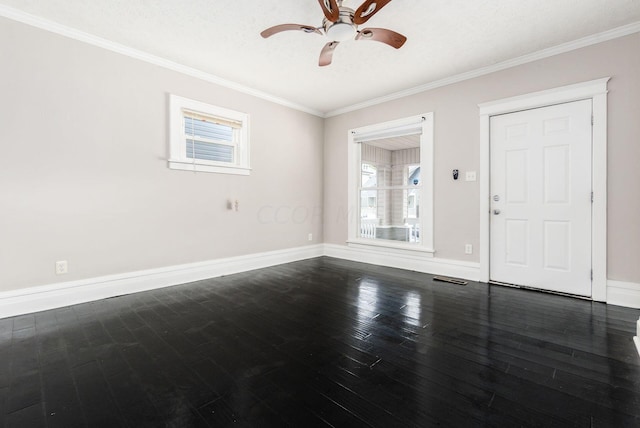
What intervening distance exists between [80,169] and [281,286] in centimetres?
242

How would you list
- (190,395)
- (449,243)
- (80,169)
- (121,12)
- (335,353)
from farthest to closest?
(449,243)
(80,169)
(121,12)
(335,353)
(190,395)

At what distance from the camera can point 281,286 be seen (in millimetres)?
3469

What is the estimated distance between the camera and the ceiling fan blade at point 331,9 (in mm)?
2105

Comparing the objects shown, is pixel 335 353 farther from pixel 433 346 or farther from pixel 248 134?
pixel 248 134

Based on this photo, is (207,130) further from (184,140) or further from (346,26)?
(346,26)

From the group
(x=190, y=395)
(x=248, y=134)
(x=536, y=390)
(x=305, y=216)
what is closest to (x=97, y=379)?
(x=190, y=395)

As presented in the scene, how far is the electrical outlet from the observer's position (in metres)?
2.77

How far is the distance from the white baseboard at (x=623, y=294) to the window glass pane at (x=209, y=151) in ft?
15.2

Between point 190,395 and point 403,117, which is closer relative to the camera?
point 190,395

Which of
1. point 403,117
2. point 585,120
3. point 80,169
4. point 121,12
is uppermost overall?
point 121,12

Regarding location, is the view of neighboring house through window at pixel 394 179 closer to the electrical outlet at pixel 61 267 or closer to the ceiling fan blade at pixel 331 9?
the ceiling fan blade at pixel 331 9

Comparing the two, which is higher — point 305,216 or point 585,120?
point 585,120

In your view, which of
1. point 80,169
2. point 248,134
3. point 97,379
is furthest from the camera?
point 248,134

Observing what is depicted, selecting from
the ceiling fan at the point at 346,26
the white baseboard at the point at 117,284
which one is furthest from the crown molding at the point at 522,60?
the white baseboard at the point at 117,284
